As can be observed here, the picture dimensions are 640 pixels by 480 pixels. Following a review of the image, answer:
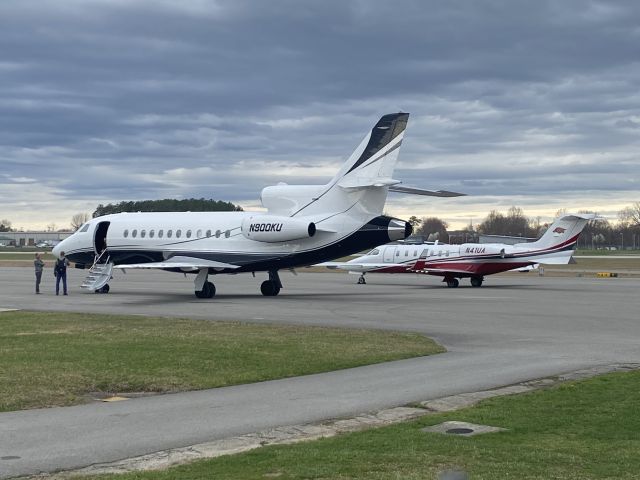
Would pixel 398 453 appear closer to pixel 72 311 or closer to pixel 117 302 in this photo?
pixel 72 311

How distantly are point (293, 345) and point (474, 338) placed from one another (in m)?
4.81

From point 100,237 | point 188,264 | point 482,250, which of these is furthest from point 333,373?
point 482,250

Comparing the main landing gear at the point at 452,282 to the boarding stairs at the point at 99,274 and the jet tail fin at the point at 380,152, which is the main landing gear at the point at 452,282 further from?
the boarding stairs at the point at 99,274

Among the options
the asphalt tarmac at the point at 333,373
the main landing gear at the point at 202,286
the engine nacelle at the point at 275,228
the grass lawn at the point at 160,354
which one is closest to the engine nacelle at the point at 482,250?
the asphalt tarmac at the point at 333,373

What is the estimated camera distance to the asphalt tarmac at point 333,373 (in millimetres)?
9531

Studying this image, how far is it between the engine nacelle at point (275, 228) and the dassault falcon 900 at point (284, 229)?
4 cm

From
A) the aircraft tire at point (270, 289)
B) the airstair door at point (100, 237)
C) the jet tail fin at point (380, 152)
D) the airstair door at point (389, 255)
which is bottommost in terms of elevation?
the aircraft tire at point (270, 289)

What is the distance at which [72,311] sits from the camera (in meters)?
27.0

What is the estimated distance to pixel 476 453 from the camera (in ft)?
27.5

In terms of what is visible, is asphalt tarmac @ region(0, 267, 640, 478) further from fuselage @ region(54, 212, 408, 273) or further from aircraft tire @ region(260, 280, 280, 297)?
fuselage @ region(54, 212, 408, 273)

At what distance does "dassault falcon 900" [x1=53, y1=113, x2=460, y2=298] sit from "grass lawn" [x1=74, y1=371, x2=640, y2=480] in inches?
816

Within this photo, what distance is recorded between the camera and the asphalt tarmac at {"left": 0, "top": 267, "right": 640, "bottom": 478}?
9.53 metres

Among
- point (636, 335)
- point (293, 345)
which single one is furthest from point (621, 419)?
point (636, 335)

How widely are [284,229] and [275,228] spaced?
1.33ft
